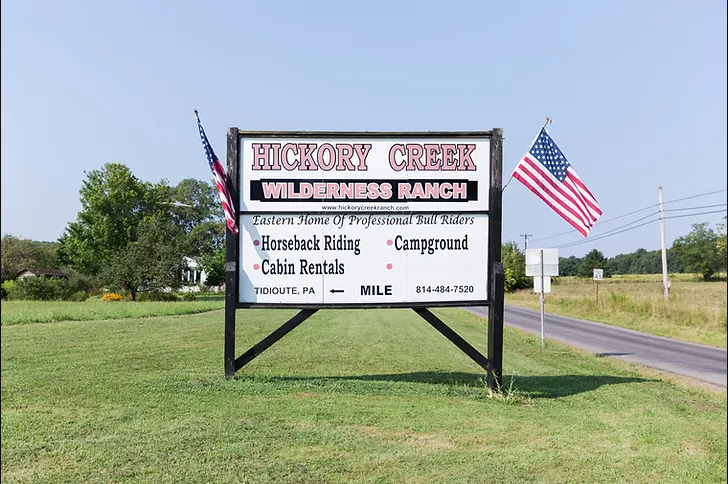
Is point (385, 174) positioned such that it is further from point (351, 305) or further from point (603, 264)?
point (603, 264)

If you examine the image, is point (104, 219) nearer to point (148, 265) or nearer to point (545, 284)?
point (148, 265)

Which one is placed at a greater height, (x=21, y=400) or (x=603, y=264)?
(x=603, y=264)

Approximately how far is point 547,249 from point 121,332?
42.5 feet

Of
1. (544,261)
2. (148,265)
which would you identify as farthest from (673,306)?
(148,265)

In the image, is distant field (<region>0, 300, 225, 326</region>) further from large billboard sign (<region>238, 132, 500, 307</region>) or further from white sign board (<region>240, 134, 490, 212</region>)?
white sign board (<region>240, 134, 490, 212</region>)

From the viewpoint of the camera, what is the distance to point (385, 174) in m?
8.73

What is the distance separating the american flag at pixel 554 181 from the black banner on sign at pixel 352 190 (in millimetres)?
1127

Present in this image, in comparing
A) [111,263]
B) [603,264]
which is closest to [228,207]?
[603,264]

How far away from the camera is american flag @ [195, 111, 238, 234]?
27.5 feet

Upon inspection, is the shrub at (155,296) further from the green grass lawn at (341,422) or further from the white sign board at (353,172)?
the white sign board at (353,172)

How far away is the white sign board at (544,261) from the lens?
17.2 meters

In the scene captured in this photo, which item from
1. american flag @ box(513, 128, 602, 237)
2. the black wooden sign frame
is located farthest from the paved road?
the black wooden sign frame

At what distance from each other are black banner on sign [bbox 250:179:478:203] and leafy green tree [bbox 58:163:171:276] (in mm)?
55778

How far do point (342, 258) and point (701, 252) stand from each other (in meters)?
7.67
